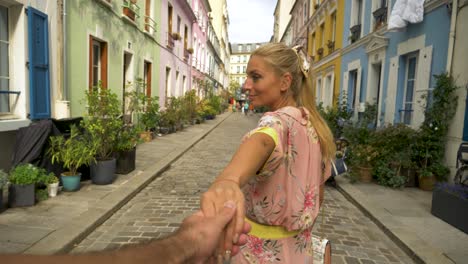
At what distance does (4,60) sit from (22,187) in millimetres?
2519

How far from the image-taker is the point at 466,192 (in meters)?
4.73

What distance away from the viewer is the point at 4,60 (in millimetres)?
5770

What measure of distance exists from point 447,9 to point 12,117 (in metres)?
8.36

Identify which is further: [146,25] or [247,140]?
[146,25]

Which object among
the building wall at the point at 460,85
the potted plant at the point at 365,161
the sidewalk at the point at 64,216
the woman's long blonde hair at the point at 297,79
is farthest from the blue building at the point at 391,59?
the woman's long blonde hair at the point at 297,79

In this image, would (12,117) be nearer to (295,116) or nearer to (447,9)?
(295,116)

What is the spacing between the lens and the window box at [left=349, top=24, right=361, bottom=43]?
12330mm

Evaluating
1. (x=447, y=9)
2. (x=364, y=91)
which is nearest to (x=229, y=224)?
(x=447, y=9)

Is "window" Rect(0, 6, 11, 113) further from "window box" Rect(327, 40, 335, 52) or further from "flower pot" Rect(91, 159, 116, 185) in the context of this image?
"window box" Rect(327, 40, 335, 52)

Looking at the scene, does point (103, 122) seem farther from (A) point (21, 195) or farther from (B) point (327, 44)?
(B) point (327, 44)

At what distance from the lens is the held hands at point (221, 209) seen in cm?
79

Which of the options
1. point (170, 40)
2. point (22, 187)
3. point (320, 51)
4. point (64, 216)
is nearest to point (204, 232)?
point (64, 216)

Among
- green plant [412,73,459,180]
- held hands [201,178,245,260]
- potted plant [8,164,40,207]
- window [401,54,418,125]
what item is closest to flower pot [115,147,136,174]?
potted plant [8,164,40,207]

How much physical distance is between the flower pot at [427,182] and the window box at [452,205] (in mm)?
1520
